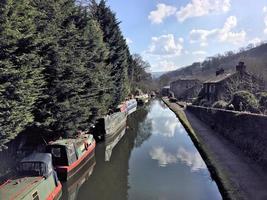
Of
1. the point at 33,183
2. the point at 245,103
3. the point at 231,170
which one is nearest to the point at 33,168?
the point at 33,183

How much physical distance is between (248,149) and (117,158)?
10.8m

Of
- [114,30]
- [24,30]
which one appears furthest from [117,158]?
[114,30]

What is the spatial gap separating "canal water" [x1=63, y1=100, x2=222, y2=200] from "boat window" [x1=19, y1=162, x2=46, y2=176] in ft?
10.7

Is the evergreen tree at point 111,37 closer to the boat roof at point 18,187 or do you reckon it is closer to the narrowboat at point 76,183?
the narrowboat at point 76,183

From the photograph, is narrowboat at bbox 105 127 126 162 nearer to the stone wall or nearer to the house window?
the stone wall

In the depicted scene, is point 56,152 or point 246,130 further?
point 246,130

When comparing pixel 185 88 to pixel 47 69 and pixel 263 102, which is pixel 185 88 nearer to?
pixel 263 102

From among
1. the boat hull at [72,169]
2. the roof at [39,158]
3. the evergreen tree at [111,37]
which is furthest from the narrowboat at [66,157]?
the evergreen tree at [111,37]

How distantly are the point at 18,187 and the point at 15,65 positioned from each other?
5.97 meters

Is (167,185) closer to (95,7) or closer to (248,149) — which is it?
(248,149)

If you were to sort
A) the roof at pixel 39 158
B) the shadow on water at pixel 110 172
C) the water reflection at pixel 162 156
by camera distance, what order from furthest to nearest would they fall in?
the water reflection at pixel 162 156, the shadow on water at pixel 110 172, the roof at pixel 39 158

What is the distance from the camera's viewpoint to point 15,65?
16391 millimetres

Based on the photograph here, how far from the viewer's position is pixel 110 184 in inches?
832

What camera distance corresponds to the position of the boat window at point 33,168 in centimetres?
1645
